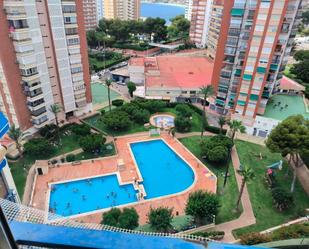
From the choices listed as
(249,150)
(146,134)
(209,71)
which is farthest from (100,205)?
(209,71)

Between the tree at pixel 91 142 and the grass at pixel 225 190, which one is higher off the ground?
the tree at pixel 91 142

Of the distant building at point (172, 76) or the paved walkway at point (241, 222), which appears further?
the distant building at point (172, 76)

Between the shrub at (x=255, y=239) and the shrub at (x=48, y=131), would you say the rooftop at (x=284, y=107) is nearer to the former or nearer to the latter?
the shrub at (x=255, y=239)

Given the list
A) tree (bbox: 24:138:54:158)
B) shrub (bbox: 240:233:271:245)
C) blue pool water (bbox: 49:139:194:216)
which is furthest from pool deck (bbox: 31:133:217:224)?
shrub (bbox: 240:233:271:245)

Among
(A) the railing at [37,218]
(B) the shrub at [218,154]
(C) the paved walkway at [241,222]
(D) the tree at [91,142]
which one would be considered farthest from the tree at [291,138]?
(A) the railing at [37,218]

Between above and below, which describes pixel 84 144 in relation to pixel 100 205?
above

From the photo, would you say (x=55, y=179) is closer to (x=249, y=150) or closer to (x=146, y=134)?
(x=146, y=134)

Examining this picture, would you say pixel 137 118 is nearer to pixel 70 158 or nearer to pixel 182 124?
pixel 182 124
